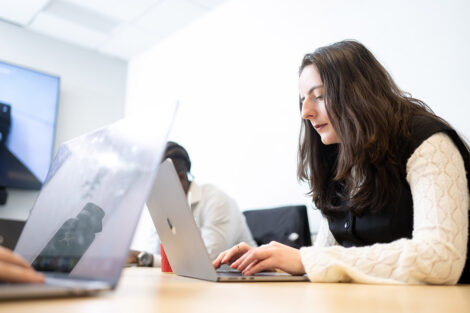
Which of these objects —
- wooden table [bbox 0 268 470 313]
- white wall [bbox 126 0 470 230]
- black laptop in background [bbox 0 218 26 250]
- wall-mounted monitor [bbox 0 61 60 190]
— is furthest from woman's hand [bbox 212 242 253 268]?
wall-mounted monitor [bbox 0 61 60 190]

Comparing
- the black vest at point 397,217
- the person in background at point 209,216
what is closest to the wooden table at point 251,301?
the black vest at point 397,217

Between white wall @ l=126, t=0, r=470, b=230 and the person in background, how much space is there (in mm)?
469

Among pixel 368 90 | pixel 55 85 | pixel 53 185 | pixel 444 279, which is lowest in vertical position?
pixel 444 279

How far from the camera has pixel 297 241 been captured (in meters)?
1.98

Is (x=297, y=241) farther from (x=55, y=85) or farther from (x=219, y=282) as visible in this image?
(x=55, y=85)

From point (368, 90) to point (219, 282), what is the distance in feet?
2.24

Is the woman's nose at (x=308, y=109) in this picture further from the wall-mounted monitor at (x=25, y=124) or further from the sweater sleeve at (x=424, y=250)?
the wall-mounted monitor at (x=25, y=124)

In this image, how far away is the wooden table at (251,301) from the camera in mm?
413

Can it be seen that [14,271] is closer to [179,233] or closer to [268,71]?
[179,233]

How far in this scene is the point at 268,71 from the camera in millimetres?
2826

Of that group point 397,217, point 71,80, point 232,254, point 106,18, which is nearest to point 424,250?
point 397,217

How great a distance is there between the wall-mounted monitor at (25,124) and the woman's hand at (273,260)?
2.93 m

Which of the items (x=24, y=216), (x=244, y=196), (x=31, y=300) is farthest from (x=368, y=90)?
(x=24, y=216)

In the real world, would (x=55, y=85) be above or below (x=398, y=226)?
above
